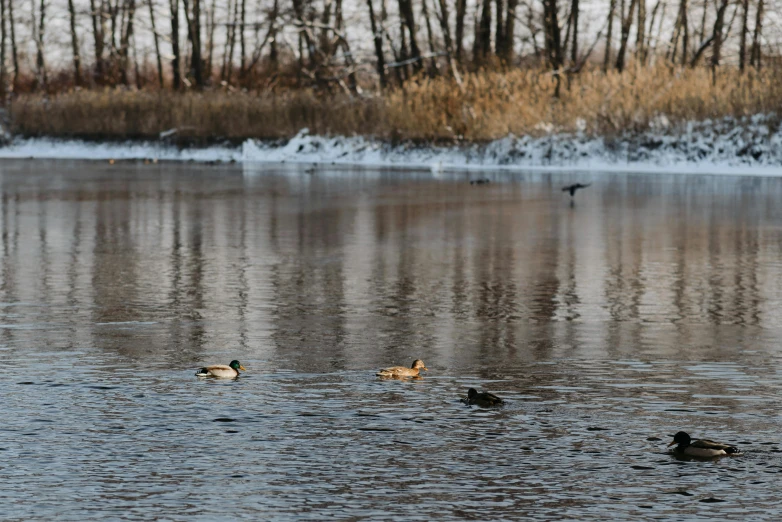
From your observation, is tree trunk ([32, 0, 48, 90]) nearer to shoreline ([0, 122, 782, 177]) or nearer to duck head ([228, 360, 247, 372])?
shoreline ([0, 122, 782, 177])

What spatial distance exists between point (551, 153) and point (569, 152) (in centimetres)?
49

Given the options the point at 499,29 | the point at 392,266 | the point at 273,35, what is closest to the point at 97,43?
the point at 273,35

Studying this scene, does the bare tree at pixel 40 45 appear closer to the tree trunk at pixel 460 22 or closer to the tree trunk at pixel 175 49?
the tree trunk at pixel 175 49

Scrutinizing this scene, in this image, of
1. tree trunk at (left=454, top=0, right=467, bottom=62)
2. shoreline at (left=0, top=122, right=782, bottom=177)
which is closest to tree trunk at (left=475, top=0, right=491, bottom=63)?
tree trunk at (left=454, top=0, right=467, bottom=62)

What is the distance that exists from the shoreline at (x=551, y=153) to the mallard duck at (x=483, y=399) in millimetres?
24084

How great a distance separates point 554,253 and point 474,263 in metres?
1.26

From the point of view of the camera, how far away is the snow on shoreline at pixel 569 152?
3197 centimetres

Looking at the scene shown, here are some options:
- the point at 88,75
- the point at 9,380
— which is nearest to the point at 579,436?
the point at 9,380

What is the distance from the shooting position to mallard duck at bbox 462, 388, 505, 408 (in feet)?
26.0

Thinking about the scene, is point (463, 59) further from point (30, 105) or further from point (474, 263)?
point (474, 263)

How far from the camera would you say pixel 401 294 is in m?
12.8

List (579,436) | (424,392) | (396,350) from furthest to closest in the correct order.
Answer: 1. (396,350)
2. (424,392)
3. (579,436)

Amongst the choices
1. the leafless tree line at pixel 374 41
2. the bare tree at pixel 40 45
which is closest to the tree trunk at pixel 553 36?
the leafless tree line at pixel 374 41

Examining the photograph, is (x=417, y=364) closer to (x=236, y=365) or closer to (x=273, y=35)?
(x=236, y=365)
